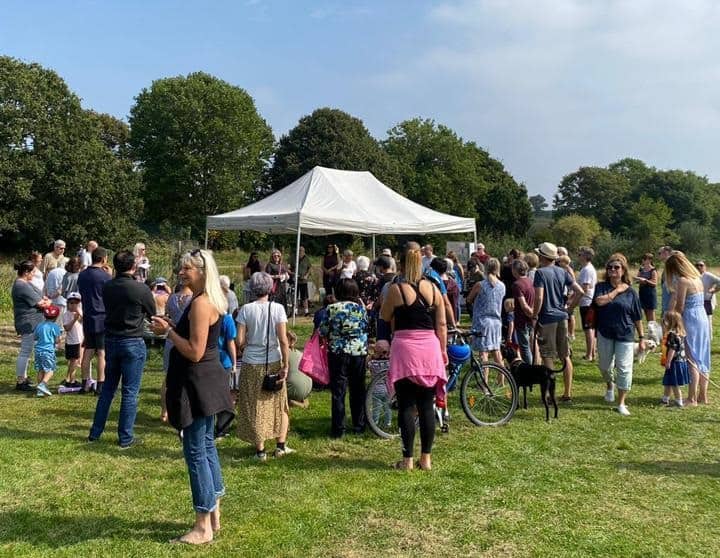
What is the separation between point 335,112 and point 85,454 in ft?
117

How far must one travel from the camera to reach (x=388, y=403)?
560 centimetres

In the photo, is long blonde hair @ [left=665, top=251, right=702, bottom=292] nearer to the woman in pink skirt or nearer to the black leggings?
the woman in pink skirt

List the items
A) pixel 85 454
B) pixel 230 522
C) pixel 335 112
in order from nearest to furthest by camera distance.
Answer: pixel 230 522 < pixel 85 454 < pixel 335 112

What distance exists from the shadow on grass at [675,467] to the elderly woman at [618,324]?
56.1 inches

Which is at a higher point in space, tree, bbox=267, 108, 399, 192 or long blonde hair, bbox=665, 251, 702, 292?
tree, bbox=267, 108, 399, 192

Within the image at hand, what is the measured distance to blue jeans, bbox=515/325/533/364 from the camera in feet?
23.5

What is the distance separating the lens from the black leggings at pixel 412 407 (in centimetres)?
441

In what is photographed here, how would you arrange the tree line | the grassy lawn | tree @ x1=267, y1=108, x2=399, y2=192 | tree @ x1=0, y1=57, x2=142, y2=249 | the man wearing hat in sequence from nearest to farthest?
1. the grassy lawn
2. the man wearing hat
3. tree @ x1=0, y1=57, x2=142, y2=249
4. the tree line
5. tree @ x1=267, y1=108, x2=399, y2=192

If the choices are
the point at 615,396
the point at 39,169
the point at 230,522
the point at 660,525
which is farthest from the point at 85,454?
the point at 39,169

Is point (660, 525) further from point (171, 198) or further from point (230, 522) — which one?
point (171, 198)

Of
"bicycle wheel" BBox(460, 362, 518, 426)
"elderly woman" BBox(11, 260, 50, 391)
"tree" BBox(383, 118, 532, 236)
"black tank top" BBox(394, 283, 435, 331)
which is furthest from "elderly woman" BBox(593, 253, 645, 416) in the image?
"tree" BBox(383, 118, 532, 236)

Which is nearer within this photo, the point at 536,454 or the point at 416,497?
the point at 416,497

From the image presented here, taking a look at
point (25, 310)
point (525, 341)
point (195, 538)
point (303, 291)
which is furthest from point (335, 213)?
point (195, 538)

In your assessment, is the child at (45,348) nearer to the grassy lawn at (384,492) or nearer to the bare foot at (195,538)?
the grassy lawn at (384,492)
